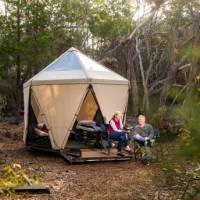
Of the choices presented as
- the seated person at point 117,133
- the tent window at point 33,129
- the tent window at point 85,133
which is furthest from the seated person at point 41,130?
the seated person at point 117,133

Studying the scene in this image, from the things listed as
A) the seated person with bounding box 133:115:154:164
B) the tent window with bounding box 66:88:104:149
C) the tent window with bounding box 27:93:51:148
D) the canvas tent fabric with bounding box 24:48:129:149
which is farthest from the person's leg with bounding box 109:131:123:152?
the tent window with bounding box 27:93:51:148

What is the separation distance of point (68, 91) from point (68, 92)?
3cm

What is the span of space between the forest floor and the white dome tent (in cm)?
75

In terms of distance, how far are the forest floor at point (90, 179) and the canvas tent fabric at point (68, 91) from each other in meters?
0.75

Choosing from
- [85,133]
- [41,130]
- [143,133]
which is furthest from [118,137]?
[41,130]

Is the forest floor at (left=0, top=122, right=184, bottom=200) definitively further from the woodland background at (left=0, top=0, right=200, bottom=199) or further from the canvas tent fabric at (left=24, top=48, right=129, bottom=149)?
the woodland background at (left=0, top=0, right=200, bottom=199)

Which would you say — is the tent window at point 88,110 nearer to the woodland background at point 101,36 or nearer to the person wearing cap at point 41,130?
the person wearing cap at point 41,130

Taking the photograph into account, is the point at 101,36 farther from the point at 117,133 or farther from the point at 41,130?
the point at 117,133

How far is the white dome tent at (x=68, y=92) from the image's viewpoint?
36.2 ft

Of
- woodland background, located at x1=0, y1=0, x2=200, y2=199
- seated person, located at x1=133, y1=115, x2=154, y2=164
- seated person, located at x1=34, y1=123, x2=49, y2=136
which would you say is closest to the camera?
seated person, located at x1=133, y1=115, x2=154, y2=164

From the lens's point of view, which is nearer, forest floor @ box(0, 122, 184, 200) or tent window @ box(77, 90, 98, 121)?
forest floor @ box(0, 122, 184, 200)

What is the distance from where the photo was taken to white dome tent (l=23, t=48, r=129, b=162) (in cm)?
1102

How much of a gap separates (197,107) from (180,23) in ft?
61.6

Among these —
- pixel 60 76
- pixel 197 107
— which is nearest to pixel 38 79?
pixel 60 76
